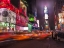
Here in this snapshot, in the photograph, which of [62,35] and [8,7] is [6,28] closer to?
[8,7]

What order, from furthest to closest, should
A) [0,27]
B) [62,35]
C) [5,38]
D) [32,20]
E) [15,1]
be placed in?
[32,20] → [15,1] → [0,27] → [62,35] → [5,38]

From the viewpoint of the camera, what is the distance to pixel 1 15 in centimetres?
6869

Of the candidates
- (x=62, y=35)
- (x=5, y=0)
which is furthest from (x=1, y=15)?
(x=62, y=35)

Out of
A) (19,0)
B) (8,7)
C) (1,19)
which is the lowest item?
(1,19)

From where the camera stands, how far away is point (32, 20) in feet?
479

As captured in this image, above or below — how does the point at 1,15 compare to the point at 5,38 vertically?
above

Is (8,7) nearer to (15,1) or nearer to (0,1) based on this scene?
(0,1)

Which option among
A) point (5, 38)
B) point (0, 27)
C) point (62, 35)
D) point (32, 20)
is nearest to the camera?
point (5, 38)

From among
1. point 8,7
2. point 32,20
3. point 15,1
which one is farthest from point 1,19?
point 32,20

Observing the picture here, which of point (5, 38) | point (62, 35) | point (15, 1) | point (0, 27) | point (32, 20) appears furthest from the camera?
point (32, 20)

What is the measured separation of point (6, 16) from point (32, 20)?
253 ft

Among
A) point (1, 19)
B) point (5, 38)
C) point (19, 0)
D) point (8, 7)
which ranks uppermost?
point (19, 0)

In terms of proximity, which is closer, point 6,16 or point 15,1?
point 6,16

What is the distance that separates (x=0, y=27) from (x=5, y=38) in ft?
135
